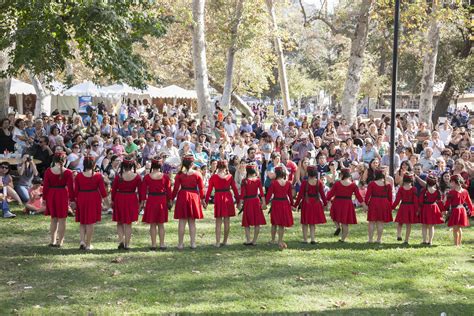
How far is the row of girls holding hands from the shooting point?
11.1 meters

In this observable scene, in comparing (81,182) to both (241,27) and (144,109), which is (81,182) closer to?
(241,27)

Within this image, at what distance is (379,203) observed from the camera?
1207cm

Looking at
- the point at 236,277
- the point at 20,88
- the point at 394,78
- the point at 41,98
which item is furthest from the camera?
the point at 20,88

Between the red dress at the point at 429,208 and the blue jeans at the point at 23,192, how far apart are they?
8.85m

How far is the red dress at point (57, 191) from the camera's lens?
1116cm

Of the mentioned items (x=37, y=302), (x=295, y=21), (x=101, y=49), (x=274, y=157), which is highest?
(x=295, y=21)

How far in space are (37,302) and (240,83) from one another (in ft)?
138

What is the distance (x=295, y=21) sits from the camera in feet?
246

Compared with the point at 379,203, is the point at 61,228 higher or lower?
lower

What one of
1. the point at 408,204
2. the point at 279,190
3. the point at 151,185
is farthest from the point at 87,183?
the point at 408,204

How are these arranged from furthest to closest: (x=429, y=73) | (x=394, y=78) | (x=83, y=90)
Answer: (x=83, y=90), (x=429, y=73), (x=394, y=78)

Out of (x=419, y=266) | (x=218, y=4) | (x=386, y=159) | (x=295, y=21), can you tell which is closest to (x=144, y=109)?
(x=218, y=4)

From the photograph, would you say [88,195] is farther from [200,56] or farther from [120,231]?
[200,56]

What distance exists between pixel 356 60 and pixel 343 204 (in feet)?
45.6
